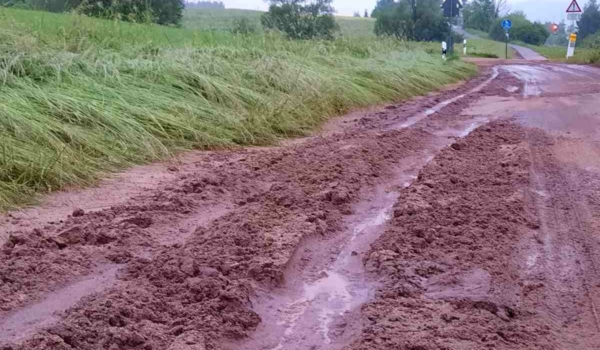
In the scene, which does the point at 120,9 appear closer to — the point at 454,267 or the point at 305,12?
the point at 454,267

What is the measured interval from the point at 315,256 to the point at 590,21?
72732 millimetres

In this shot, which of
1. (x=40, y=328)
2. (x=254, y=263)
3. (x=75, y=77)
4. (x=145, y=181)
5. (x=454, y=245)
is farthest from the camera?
(x=75, y=77)

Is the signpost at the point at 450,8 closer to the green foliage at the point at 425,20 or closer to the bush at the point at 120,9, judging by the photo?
the green foliage at the point at 425,20

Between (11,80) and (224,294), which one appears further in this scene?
(11,80)

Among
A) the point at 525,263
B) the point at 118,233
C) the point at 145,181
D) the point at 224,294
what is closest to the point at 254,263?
the point at 224,294

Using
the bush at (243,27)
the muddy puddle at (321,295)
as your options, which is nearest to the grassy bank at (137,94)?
the bush at (243,27)

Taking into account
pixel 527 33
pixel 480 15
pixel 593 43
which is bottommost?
pixel 593 43

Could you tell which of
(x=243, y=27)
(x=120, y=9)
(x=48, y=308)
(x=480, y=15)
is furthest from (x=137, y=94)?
(x=480, y=15)

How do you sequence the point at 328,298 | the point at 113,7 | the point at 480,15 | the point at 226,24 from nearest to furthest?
the point at 328,298 < the point at 113,7 < the point at 226,24 < the point at 480,15

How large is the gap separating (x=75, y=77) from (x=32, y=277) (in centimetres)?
436

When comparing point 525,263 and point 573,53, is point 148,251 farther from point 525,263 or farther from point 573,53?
point 573,53

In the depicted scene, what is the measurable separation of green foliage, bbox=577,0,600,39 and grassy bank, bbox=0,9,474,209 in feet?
206

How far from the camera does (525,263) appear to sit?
3.90 meters

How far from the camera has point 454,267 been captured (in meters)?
3.76
